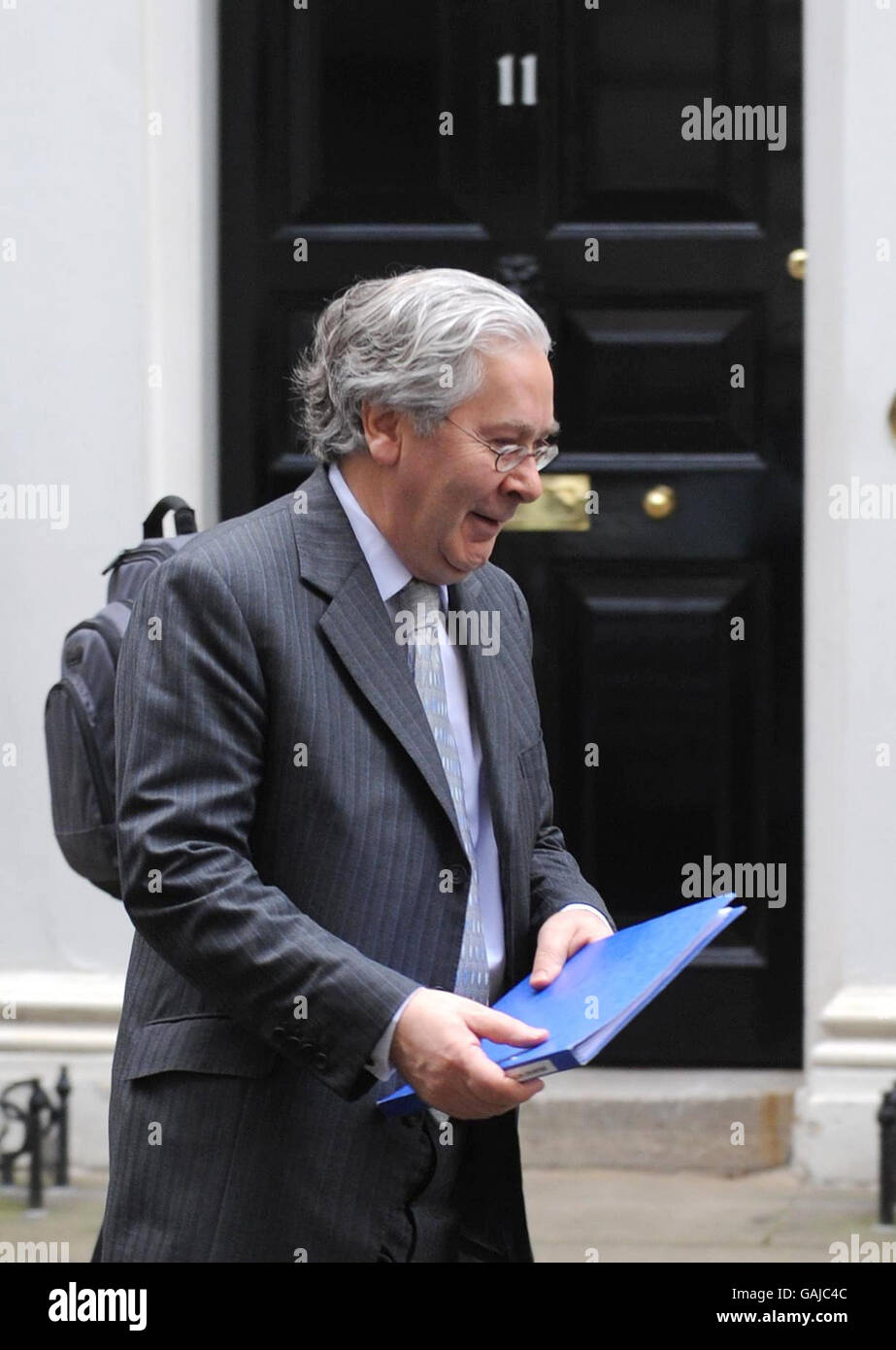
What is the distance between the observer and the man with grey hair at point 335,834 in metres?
2.27

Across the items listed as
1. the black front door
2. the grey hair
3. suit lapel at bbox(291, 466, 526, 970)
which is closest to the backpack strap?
suit lapel at bbox(291, 466, 526, 970)

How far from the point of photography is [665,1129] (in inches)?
200

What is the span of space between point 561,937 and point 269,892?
1.42ft

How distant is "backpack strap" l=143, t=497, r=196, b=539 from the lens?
3.59 m

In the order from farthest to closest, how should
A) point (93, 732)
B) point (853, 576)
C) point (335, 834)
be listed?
point (853, 576)
point (93, 732)
point (335, 834)

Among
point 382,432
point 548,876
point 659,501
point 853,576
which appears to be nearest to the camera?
point 382,432

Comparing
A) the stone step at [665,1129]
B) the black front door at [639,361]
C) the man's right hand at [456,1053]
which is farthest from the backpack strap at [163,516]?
the stone step at [665,1129]

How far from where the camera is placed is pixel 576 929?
2.58m

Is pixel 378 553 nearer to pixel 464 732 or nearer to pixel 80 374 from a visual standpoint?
pixel 464 732

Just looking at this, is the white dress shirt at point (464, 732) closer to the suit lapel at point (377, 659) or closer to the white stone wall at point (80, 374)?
the suit lapel at point (377, 659)

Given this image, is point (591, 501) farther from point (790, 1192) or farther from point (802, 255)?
point (790, 1192)

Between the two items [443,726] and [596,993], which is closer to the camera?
[596,993]

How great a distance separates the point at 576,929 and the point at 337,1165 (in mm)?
409

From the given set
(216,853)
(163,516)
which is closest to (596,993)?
(216,853)
